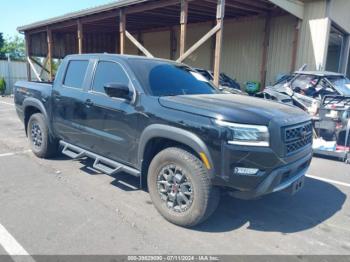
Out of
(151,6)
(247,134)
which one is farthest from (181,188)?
(151,6)

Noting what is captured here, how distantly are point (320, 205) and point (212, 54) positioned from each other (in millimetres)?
12289

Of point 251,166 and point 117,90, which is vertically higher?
point 117,90

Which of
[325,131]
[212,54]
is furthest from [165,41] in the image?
[325,131]

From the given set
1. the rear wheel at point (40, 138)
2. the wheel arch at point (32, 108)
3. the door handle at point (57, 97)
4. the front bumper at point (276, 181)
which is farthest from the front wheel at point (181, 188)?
the wheel arch at point (32, 108)

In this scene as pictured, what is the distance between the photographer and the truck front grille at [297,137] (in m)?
3.08

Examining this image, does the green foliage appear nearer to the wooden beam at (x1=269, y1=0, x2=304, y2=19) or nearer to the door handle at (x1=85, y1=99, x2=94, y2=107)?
the wooden beam at (x1=269, y1=0, x2=304, y2=19)

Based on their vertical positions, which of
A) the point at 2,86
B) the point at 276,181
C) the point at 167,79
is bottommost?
the point at 2,86

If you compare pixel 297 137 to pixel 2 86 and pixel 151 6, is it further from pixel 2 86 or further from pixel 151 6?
pixel 2 86

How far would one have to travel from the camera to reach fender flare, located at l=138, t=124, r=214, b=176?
9.77 feet

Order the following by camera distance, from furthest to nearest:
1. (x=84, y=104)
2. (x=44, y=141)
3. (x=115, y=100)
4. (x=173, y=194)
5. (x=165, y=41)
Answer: (x=165, y=41) → (x=44, y=141) → (x=84, y=104) → (x=115, y=100) → (x=173, y=194)

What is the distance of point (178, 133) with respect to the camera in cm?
314

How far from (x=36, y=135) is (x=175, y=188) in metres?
3.63

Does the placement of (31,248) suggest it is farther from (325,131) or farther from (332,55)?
(332,55)

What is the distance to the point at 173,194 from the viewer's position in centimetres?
338
